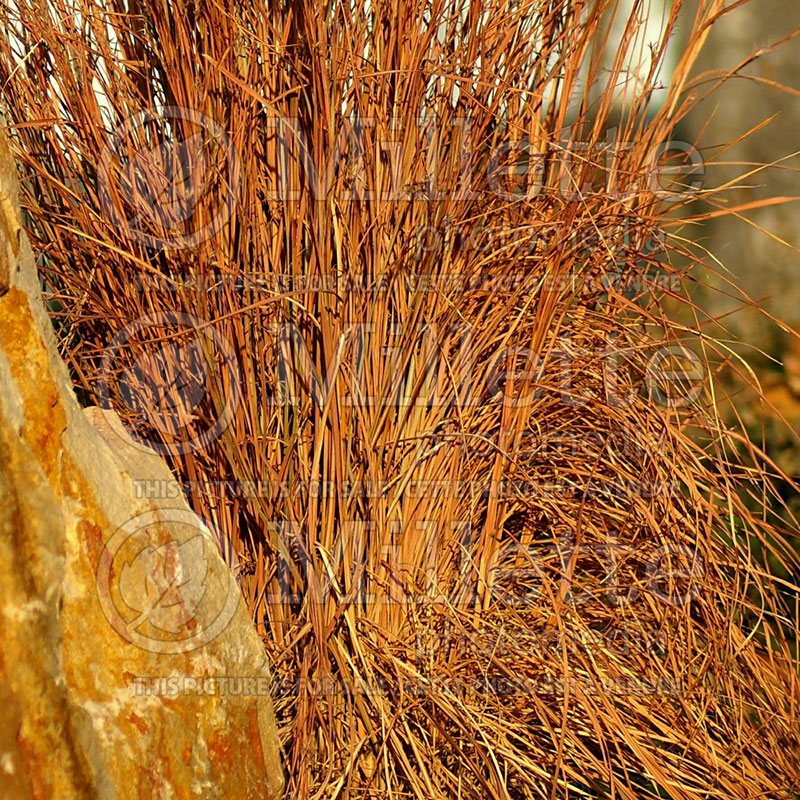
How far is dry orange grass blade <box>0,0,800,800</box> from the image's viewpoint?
1134mm

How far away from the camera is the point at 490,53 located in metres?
1.21

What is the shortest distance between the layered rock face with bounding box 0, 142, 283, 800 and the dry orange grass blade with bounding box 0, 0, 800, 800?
10 cm

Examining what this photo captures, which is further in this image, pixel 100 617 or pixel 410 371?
pixel 410 371

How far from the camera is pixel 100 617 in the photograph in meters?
0.98

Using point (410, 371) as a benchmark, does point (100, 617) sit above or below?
below

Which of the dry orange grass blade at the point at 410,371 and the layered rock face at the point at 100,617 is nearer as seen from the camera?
the layered rock face at the point at 100,617

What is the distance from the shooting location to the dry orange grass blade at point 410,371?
113cm

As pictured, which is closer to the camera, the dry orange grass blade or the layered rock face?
the layered rock face

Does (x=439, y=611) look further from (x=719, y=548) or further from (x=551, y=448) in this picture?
(x=719, y=548)

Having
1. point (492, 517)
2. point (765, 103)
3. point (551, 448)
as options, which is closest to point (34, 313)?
point (492, 517)

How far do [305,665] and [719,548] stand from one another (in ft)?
1.91

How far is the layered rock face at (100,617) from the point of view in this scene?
0.90 metres

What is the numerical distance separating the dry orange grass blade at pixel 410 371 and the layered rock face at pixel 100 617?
101mm

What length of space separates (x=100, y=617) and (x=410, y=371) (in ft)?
1.52
